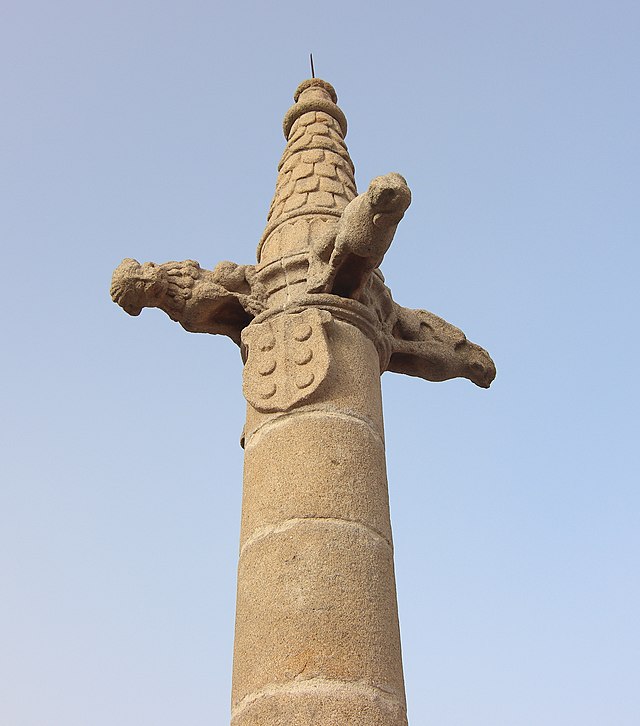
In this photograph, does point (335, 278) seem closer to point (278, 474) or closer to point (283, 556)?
point (278, 474)

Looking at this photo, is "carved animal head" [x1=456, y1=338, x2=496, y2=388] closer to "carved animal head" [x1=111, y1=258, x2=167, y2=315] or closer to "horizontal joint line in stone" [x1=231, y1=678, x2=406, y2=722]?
"carved animal head" [x1=111, y1=258, x2=167, y2=315]

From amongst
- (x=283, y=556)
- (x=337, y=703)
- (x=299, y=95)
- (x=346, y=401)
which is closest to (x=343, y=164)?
(x=299, y=95)

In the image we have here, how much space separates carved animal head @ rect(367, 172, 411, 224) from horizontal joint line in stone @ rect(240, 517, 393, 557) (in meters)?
1.80

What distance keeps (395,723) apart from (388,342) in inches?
103

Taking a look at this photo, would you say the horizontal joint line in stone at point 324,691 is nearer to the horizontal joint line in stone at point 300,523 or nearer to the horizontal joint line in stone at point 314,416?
the horizontal joint line in stone at point 300,523

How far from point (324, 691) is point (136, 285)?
2975 mm

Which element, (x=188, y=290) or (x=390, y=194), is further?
(x=188, y=290)

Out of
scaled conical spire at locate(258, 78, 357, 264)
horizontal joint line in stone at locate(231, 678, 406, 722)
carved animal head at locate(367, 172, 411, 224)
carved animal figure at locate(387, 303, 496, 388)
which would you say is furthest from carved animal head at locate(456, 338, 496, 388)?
horizontal joint line in stone at locate(231, 678, 406, 722)

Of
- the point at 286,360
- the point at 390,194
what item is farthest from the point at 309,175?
the point at 286,360

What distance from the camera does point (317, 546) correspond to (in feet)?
14.9

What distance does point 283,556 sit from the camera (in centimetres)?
457

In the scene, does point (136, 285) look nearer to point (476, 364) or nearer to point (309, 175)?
point (309, 175)

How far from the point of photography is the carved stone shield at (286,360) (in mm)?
5203

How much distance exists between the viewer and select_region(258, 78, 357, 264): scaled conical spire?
6.29m
